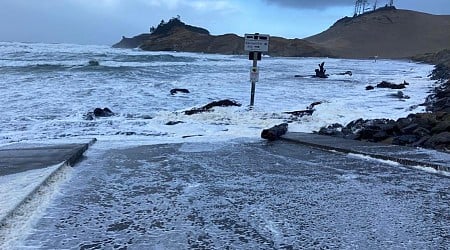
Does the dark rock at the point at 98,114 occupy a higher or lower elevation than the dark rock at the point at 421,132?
lower

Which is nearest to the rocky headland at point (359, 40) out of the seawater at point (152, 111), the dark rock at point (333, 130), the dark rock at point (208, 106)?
the seawater at point (152, 111)

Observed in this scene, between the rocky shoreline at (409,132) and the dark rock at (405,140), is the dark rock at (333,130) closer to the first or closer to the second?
the rocky shoreline at (409,132)

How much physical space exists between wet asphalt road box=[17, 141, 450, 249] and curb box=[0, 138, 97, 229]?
165mm

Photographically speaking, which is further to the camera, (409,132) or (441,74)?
(441,74)

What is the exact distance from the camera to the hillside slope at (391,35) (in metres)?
114

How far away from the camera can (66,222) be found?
3977 millimetres

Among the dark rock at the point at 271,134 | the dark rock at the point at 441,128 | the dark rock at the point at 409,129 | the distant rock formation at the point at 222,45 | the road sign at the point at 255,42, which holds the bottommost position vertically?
the distant rock formation at the point at 222,45

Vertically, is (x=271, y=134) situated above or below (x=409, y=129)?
below

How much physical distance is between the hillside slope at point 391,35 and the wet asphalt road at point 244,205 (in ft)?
340

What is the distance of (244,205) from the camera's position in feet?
15.0

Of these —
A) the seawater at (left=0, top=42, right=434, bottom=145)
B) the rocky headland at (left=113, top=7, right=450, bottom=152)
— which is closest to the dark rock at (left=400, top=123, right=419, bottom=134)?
the seawater at (left=0, top=42, right=434, bottom=145)

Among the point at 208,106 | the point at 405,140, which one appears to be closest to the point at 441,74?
the point at 208,106

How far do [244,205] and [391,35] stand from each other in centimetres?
13081

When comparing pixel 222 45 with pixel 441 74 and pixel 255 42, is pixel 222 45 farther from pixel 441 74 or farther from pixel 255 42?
pixel 255 42
